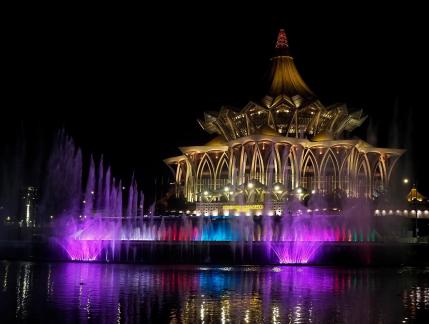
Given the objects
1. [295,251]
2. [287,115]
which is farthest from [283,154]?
[295,251]

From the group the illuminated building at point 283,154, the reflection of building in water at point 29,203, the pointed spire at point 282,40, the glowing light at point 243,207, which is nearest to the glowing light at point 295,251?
the glowing light at point 243,207

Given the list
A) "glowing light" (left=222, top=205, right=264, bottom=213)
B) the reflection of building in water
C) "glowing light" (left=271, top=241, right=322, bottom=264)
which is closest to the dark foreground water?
"glowing light" (left=271, top=241, right=322, bottom=264)

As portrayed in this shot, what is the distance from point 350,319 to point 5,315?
687 cm

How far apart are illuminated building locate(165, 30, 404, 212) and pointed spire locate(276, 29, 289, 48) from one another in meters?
0.28

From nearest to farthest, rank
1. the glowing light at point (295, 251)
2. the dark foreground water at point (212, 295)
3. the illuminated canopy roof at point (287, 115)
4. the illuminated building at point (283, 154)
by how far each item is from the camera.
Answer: the dark foreground water at point (212, 295) < the glowing light at point (295, 251) < the illuminated building at point (283, 154) < the illuminated canopy roof at point (287, 115)

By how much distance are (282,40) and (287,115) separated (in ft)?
28.2

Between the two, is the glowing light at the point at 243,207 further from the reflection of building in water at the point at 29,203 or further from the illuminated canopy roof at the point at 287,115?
the reflection of building in water at the point at 29,203

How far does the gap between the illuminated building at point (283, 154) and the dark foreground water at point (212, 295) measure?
29.3 meters

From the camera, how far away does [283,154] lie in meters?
53.4

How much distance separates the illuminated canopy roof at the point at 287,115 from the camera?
55.3m

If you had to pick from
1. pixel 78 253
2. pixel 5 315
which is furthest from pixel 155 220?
pixel 5 315

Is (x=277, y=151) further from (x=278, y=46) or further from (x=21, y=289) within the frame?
(x=21, y=289)

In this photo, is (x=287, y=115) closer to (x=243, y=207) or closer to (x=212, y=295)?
(x=243, y=207)

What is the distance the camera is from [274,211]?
48.6 meters
